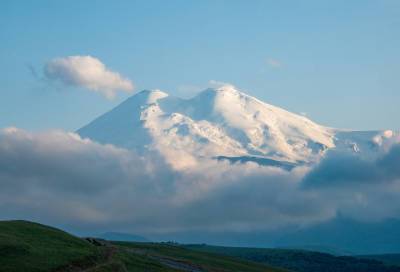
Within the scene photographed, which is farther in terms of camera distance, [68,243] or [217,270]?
[217,270]

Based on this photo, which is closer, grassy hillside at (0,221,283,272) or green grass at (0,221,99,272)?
green grass at (0,221,99,272)

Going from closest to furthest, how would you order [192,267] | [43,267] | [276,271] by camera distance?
[43,267]
[192,267]
[276,271]

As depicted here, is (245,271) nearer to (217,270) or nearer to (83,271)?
(217,270)

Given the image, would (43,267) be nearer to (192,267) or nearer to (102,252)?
(102,252)

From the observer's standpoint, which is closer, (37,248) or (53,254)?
(53,254)

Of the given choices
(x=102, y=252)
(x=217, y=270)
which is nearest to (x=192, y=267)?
(x=217, y=270)

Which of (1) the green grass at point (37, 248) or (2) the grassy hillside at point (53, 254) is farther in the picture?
(2) the grassy hillside at point (53, 254)

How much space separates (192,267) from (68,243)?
3049cm

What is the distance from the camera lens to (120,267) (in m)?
105

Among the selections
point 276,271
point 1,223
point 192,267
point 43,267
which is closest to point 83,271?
point 43,267

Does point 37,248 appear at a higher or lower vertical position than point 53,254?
higher

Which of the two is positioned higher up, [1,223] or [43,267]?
[1,223]

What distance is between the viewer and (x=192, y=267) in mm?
136625

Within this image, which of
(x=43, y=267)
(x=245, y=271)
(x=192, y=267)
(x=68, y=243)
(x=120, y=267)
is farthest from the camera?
(x=245, y=271)
